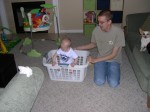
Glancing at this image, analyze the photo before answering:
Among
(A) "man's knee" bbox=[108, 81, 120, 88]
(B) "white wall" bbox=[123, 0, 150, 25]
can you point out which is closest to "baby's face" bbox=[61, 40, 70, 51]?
(A) "man's knee" bbox=[108, 81, 120, 88]

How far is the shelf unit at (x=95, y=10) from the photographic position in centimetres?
358

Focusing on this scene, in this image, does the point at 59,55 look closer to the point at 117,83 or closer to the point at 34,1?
the point at 117,83

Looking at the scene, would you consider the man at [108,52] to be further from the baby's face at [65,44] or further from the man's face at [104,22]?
the baby's face at [65,44]

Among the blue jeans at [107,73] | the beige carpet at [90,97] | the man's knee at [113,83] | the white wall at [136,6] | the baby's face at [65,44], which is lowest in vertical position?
the beige carpet at [90,97]

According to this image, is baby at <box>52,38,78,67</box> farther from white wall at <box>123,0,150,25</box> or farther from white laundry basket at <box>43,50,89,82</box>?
white wall at <box>123,0,150,25</box>

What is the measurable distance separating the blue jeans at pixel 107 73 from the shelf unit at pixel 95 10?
1.63 meters

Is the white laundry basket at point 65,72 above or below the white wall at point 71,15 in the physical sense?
below

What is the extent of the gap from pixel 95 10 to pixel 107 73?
1.78 m

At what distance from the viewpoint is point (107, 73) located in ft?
7.22

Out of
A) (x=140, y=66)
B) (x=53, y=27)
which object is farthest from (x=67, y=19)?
(x=140, y=66)

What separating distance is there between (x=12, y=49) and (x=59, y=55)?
4.39ft

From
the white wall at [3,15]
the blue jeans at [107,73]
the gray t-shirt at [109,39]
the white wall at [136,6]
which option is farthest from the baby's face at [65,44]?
the white wall at [3,15]

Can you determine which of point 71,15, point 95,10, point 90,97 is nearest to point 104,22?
point 90,97

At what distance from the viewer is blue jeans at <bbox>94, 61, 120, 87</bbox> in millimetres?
2082
